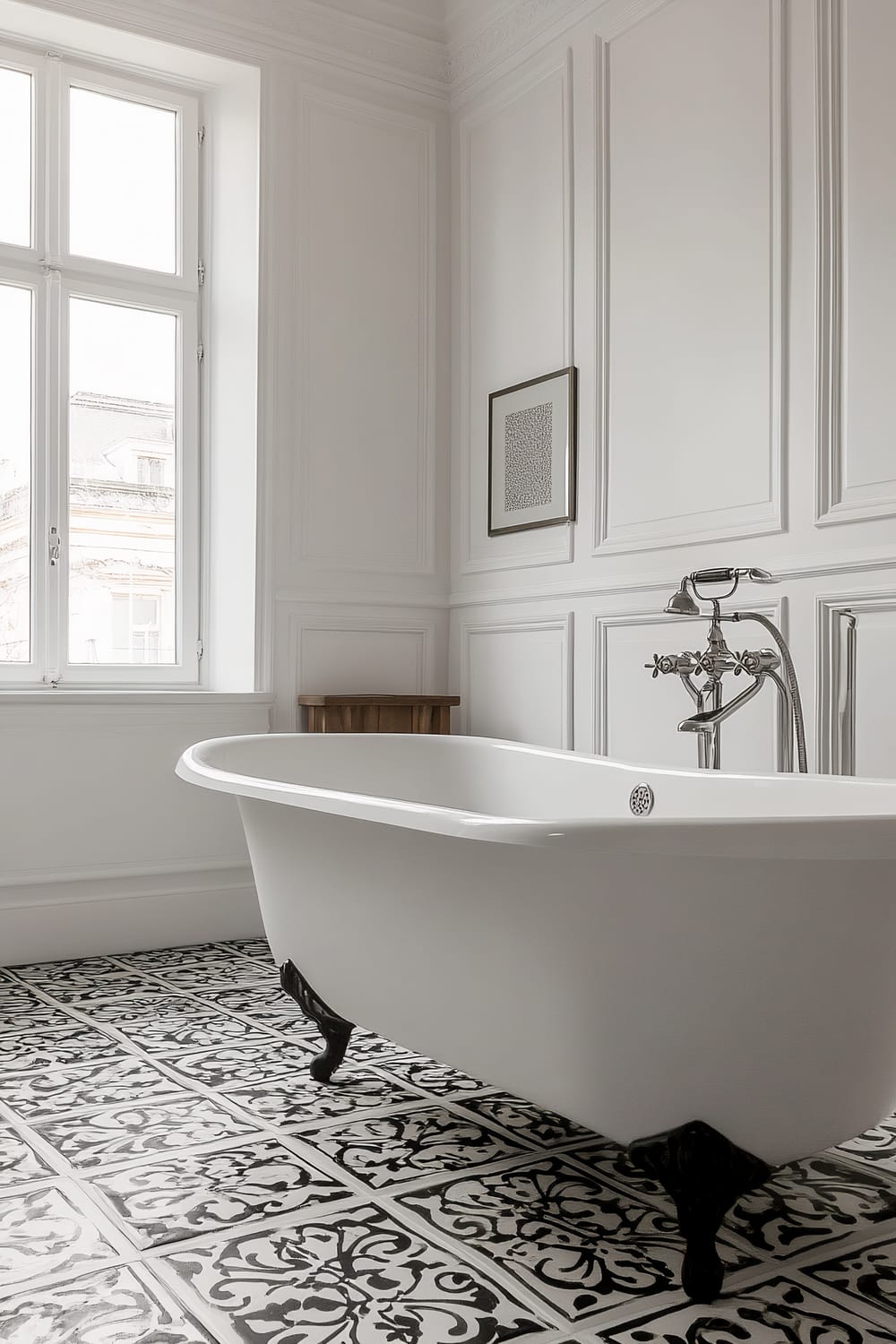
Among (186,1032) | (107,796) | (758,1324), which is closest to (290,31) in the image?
(107,796)

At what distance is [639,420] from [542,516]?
→ 1.50 ft

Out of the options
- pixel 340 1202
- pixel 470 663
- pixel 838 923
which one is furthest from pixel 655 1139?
pixel 470 663

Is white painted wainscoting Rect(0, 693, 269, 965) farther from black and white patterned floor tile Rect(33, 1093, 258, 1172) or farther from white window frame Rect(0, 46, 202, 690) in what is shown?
black and white patterned floor tile Rect(33, 1093, 258, 1172)

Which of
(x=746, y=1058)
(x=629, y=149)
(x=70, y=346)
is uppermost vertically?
(x=629, y=149)

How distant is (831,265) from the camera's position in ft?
8.21

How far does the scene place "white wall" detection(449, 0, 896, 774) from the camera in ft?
8.02

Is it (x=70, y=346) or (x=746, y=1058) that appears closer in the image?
(x=746, y=1058)

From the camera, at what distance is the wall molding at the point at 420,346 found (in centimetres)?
356

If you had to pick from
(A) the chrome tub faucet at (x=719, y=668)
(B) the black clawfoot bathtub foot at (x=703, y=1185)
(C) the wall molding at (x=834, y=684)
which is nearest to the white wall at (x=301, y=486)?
(A) the chrome tub faucet at (x=719, y=668)

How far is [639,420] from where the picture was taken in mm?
3047

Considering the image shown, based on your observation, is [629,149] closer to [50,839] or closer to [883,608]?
[883,608]

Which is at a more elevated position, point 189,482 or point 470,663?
point 189,482

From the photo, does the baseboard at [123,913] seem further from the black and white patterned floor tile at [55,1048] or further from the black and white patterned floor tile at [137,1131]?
the black and white patterned floor tile at [137,1131]

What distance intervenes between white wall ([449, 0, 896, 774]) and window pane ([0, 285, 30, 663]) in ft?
4.24
